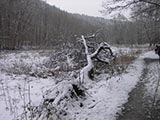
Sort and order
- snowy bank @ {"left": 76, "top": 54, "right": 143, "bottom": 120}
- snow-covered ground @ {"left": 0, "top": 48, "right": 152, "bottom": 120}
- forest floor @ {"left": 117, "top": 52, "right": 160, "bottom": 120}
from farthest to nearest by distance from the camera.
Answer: snow-covered ground @ {"left": 0, "top": 48, "right": 152, "bottom": 120} → snowy bank @ {"left": 76, "top": 54, "right": 143, "bottom": 120} → forest floor @ {"left": 117, "top": 52, "right": 160, "bottom": 120}

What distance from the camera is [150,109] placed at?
6.53 meters

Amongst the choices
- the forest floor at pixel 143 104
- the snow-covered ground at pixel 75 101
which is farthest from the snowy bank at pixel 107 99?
the forest floor at pixel 143 104

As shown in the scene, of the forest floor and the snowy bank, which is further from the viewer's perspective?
the snowy bank

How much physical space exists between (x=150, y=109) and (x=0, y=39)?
2928 centimetres

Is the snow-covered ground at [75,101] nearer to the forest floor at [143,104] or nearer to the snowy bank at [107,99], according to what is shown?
the snowy bank at [107,99]

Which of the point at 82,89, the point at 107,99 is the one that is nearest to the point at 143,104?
the point at 107,99

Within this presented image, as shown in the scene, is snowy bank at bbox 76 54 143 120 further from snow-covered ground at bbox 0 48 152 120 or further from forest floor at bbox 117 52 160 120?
forest floor at bbox 117 52 160 120

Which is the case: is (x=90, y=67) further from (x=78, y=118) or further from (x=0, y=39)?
(x=0, y=39)

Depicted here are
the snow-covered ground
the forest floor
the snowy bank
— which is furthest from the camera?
the snow-covered ground

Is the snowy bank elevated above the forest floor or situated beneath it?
elevated above

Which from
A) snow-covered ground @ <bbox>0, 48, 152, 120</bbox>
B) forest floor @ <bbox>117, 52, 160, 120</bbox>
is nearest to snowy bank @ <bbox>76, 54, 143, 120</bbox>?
snow-covered ground @ <bbox>0, 48, 152, 120</bbox>

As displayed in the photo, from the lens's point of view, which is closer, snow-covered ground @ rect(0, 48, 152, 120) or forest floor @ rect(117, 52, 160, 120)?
forest floor @ rect(117, 52, 160, 120)

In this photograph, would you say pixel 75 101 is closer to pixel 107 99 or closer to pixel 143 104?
pixel 107 99

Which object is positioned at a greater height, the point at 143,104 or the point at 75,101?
the point at 75,101
